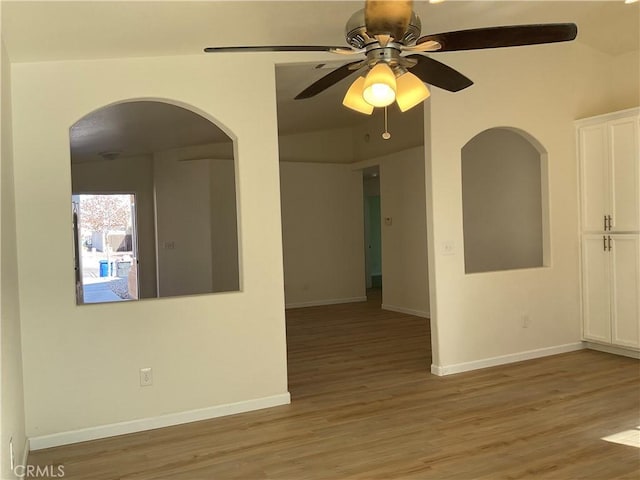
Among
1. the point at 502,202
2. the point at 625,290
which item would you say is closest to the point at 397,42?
the point at 625,290

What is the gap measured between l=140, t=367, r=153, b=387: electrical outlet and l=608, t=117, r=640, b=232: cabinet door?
4.33 meters

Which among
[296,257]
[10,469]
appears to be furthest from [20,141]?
[296,257]

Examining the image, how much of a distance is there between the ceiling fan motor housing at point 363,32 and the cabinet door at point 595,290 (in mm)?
3688

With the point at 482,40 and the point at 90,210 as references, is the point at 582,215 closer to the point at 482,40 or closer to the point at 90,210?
the point at 482,40

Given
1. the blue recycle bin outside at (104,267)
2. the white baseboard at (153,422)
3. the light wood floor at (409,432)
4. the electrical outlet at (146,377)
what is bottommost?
the light wood floor at (409,432)

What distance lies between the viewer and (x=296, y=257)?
8688mm

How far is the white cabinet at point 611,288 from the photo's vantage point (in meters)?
4.72

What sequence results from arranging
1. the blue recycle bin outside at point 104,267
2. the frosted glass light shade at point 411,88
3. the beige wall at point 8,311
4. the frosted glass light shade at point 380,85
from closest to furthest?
1. the frosted glass light shade at point 380,85
2. the beige wall at point 8,311
3. the frosted glass light shade at point 411,88
4. the blue recycle bin outside at point 104,267

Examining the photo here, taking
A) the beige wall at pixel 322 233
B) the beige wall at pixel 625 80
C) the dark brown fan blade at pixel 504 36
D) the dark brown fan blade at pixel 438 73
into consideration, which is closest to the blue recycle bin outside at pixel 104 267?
the beige wall at pixel 322 233

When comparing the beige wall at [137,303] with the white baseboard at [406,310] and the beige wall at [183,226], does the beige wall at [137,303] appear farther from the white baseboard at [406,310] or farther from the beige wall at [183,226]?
the beige wall at [183,226]

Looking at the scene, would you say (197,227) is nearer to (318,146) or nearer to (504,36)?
(318,146)

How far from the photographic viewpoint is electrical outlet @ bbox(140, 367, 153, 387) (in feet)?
11.4

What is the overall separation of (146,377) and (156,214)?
5.66 meters

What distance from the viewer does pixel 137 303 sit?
348cm
